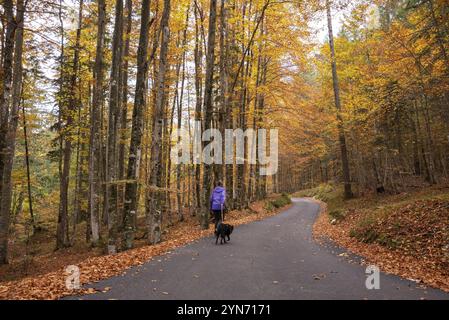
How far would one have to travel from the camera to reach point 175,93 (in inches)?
857

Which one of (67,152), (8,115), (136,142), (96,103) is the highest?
(96,103)

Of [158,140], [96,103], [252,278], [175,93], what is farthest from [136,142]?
[175,93]

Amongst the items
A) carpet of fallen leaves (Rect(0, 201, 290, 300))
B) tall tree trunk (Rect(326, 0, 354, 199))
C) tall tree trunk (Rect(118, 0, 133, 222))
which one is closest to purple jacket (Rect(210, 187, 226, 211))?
carpet of fallen leaves (Rect(0, 201, 290, 300))

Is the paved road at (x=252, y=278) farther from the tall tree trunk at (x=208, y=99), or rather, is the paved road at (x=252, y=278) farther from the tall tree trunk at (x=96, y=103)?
the tall tree trunk at (x=96, y=103)

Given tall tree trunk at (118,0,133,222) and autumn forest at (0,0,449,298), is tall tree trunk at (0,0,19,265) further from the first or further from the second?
tall tree trunk at (118,0,133,222)

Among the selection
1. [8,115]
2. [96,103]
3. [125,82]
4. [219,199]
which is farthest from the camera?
[125,82]

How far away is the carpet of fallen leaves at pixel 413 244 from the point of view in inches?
277

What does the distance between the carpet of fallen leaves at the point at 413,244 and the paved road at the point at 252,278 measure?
67 centimetres

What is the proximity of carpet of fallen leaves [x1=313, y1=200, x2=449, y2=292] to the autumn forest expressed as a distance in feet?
20.3

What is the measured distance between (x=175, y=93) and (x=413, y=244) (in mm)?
17454

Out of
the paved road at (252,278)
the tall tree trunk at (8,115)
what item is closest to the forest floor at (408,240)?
the paved road at (252,278)

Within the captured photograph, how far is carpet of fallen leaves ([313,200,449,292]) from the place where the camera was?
7.03 metres

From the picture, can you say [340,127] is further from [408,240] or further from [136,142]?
[136,142]
